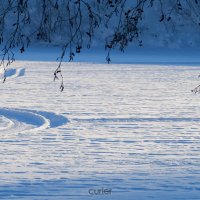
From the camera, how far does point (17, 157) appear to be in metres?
7.70

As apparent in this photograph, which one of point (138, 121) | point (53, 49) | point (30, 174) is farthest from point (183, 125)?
point (53, 49)

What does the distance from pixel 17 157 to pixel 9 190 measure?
1623mm

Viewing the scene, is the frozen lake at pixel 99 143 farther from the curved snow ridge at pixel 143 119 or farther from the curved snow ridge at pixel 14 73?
the curved snow ridge at pixel 14 73

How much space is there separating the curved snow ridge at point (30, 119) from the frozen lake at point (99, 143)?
0.01 metres

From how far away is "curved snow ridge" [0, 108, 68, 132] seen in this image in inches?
423

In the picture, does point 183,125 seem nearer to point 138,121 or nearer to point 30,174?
point 138,121

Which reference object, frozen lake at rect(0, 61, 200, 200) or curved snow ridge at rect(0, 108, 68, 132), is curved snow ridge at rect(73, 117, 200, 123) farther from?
curved snow ridge at rect(0, 108, 68, 132)

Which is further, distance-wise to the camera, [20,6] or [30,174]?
[30,174]

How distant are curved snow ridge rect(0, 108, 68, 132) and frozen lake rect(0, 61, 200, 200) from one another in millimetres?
14

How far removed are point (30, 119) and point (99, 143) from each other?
10.1ft

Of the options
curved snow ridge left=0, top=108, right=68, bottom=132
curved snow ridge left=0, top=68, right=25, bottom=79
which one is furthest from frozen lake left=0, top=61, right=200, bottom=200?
curved snow ridge left=0, top=68, right=25, bottom=79

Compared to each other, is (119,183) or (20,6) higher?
(20,6)

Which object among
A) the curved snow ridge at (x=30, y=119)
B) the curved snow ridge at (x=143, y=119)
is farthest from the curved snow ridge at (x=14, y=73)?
the curved snow ridge at (x=143, y=119)

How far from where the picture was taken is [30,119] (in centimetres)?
1173
